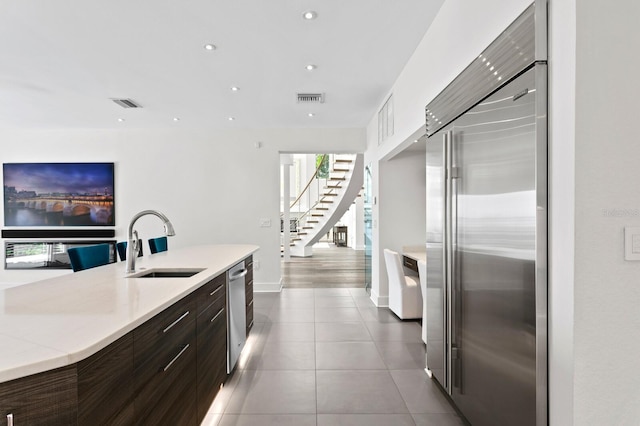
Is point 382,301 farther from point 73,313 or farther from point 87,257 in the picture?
point 73,313

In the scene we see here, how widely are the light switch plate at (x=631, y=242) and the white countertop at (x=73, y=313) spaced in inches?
73.9

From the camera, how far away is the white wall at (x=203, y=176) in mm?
5656

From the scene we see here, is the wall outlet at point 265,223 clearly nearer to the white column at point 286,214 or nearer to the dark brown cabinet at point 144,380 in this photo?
the white column at point 286,214

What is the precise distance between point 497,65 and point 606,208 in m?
0.84

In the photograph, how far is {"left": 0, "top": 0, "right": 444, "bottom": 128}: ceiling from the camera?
2.37 meters

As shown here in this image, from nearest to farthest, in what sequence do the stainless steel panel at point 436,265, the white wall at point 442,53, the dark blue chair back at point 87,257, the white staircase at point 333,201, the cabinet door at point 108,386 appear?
the cabinet door at point 108,386
the white wall at point 442,53
the stainless steel panel at point 436,265
the dark blue chair back at point 87,257
the white staircase at point 333,201

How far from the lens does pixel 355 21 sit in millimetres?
2518

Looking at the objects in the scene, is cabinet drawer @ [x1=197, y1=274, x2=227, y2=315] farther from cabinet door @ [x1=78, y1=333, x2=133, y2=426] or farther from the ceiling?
the ceiling

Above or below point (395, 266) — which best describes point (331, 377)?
below

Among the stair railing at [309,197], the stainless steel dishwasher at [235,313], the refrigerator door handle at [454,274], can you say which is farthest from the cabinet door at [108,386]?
the stair railing at [309,197]

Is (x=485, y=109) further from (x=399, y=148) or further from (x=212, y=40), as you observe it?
(x=212, y=40)

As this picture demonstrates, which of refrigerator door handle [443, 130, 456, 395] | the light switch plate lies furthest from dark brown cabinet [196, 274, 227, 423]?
the light switch plate

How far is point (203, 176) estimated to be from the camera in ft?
18.6

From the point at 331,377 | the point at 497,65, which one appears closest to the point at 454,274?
the point at 497,65
